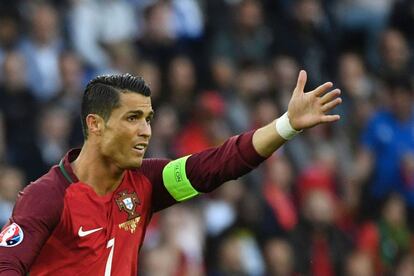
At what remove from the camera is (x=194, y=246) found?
11.0 m

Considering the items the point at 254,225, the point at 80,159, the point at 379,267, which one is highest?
the point at 80,159

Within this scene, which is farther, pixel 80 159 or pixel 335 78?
pixel 335 78

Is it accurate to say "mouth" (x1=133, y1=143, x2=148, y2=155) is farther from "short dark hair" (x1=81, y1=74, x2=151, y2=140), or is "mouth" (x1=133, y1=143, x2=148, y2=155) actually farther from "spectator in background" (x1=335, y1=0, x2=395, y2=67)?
"spectator in background" (x1=335, y1=0, x2=395, y2=67)

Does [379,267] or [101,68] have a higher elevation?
[101,68]

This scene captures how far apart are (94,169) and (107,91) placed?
16.6 inches

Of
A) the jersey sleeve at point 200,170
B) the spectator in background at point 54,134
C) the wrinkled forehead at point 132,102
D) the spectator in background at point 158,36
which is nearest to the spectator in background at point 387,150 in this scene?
the spectator in background at point 158,36

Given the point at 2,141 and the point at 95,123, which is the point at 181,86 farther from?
the point at 95,123

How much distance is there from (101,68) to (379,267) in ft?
11.3

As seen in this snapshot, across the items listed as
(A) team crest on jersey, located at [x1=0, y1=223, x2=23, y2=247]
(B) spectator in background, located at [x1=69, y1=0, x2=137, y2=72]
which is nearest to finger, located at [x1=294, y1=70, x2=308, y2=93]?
(A) team crest on jersey, located at [x1=0, y1=223, x2=23, y2=247]

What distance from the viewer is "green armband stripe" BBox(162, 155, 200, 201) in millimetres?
6375

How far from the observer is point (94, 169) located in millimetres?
6250

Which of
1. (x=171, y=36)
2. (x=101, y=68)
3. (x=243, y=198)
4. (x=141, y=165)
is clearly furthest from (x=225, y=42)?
(x=141, y=165)

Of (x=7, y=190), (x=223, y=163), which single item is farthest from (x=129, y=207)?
(x=7, y=190)

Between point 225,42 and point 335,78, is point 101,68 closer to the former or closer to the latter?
point 225,42
